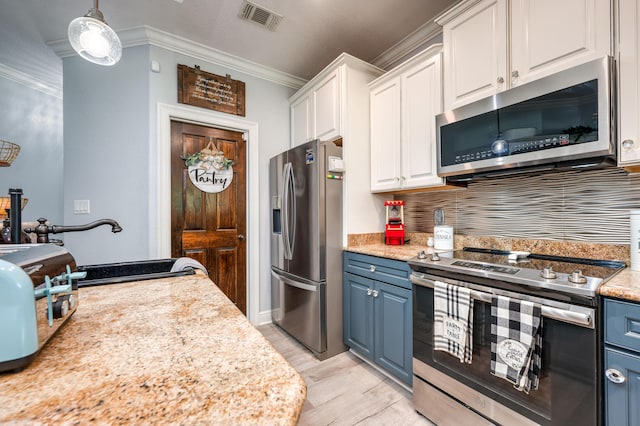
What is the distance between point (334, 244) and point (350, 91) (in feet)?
4.28

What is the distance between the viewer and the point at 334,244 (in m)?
2.31

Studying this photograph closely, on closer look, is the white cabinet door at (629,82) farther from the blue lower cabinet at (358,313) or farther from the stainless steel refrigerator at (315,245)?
the stainless steel refrigerator at (315,245)

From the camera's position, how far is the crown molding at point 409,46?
2.33 meters

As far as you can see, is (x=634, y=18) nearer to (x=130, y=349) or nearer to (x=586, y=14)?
(x=586, y=14)

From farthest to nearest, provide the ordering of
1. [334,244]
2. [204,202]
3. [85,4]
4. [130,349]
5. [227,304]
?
[204,202] < [334,244] < [85,4] < [227,304] < [130,349]

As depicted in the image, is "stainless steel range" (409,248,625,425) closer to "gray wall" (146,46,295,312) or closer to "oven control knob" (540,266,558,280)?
"oven control knob" (540,266,558,280)

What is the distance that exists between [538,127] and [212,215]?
261 cm

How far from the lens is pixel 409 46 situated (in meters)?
2.54

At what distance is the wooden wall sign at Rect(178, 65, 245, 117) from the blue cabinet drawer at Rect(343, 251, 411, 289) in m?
1.89

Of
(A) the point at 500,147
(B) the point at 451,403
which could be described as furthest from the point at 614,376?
(A) the point at 500,147

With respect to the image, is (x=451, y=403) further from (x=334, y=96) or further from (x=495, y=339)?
(x=334, y=96)

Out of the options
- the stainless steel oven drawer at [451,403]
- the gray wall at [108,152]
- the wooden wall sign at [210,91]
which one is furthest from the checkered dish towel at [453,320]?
the wooden wall sign at [210,91]

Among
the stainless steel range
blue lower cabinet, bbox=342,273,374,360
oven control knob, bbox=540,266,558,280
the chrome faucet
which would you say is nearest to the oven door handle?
the stainless steel range

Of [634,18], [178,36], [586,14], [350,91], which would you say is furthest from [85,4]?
[634,18]
